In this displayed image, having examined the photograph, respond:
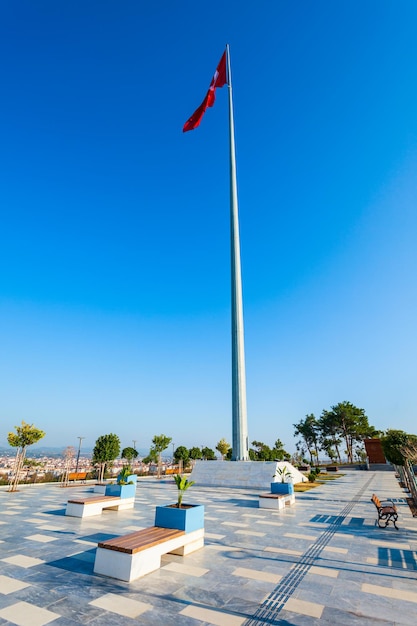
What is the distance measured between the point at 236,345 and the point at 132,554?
20855 millimetres

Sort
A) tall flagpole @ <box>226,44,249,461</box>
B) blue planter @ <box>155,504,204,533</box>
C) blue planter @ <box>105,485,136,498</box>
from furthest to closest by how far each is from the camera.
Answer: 1. tall flagpole @ <box>226,44,249,461</box>
2. blue planter @ <box>105,485,136,498</box>
3. blue planter @ <box>155,504,204,533</box>

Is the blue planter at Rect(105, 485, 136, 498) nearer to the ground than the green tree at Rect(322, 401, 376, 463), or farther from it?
nearer to the ground

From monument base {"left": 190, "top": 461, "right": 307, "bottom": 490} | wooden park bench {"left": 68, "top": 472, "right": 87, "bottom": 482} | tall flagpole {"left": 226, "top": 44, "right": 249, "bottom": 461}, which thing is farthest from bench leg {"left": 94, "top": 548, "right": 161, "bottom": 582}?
wooden park bench {"left": 68, "top": 472, "right": 87, "bottom": 482}

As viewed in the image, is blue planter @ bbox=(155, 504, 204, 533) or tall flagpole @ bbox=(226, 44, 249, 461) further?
tall flagpole @ bbox=(226, 44, 249, 461)

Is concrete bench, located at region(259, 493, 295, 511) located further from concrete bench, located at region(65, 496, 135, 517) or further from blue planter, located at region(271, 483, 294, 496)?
concrete bench, located at region(65, 496, 135, 517)

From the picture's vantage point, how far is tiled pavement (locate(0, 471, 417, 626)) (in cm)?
471

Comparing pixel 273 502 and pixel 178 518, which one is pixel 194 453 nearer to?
pixel 273 502

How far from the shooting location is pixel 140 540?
6.52m

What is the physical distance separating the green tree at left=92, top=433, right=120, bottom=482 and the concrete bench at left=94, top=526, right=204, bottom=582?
20.4 m

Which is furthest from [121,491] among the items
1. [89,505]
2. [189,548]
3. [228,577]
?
[228,577]

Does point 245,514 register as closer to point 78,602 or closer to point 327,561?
point 327,561

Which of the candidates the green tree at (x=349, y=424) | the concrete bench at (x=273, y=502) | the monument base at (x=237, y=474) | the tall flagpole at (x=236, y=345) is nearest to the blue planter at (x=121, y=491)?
the concrete bench at (x=273, y=502)

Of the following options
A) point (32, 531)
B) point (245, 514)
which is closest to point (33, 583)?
point (32, 531)

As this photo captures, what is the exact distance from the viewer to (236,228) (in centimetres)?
2864
